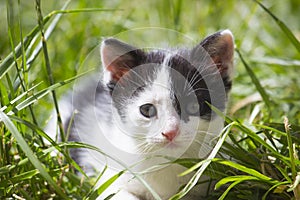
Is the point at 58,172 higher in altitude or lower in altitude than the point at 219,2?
lower

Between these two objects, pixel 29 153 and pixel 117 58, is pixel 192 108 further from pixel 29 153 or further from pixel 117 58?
pixel 29 153

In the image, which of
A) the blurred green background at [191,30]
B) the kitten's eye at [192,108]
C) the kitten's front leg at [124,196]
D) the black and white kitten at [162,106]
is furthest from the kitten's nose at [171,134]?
the blurred green background at [191,30]

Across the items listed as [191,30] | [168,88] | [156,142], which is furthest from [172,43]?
[191,30]

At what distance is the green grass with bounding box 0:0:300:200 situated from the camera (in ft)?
4.72

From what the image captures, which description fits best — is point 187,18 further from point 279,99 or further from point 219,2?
point 279,99

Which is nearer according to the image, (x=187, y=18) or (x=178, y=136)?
(x=178, y=136)

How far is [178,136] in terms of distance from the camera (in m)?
1.50

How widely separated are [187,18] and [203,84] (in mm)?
1795

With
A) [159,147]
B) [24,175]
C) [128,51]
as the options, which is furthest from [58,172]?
[128,51]

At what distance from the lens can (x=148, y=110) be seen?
158 centimetres

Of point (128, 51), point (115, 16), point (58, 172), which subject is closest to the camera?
point (58, 172)

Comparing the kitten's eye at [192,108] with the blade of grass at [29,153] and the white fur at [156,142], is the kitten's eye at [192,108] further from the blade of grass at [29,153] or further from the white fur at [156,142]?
the blade of grass at [29,153]

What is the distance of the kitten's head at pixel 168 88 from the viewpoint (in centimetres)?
153

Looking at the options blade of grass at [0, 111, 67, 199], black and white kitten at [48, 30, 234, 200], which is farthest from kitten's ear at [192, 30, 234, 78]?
blade of grass at [0, 111, 67, 199]
